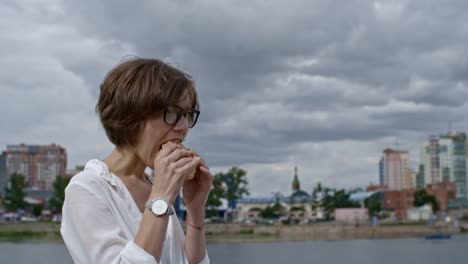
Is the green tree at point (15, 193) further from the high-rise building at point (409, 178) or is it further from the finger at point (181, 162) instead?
the high-rise building at point (409, 178)

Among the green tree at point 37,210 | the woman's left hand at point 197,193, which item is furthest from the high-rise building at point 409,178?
the woman's left hand at point 197,193

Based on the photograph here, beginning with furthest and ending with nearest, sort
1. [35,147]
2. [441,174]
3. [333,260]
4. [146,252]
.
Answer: [441,174] < [35,147] < [333,260] < [146,252]

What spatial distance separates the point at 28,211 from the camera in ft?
287

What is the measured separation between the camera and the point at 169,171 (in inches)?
59.0

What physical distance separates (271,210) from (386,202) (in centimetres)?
3010

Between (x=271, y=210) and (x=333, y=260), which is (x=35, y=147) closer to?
(x=271, y=210)

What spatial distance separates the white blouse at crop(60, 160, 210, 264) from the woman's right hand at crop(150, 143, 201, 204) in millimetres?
115

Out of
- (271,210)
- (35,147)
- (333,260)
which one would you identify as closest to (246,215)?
(271,210)

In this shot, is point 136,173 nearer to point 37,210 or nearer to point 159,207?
point 159,207

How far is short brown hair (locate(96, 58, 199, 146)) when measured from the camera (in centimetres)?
156

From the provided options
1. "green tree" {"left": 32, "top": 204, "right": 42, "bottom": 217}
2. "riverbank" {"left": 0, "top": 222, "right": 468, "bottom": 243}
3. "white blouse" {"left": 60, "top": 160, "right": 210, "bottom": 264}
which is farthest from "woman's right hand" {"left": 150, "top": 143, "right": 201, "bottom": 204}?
"green tree" {"left": 32, "top": 204, "right": 42, "bottom": 217}

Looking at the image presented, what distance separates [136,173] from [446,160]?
6525 inches

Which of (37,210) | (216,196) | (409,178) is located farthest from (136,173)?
(409,178)

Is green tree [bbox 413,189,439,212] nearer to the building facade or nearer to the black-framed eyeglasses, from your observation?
the building facade
